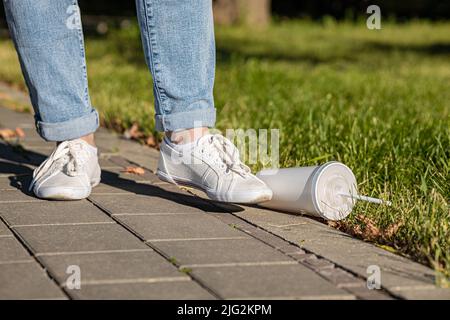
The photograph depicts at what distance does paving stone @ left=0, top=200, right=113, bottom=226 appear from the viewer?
118 inches

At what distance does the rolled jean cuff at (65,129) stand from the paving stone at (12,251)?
749mm

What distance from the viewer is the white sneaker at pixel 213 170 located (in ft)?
10.2

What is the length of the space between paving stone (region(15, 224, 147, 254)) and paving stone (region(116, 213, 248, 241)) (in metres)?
0.07

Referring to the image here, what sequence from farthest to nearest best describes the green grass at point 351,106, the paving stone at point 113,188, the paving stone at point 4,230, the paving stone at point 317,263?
the paving stone at point 113,188 → the green grass at point 351,106 → the paving stone at point 4,230 → the paving stone at point 317,263

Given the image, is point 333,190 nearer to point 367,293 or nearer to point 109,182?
point 367,293

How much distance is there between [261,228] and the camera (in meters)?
2.99

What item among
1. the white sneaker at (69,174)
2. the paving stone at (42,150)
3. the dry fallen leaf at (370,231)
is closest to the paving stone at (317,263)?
the dry fallen leaf at (370,231)

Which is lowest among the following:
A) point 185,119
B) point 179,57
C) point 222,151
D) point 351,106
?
point 351,106

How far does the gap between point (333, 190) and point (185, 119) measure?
596mm

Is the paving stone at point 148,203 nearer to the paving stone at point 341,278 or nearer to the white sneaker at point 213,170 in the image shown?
the white sneaker at point 213,170

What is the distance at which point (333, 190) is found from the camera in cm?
309

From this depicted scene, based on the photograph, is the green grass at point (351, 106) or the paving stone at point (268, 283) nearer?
the paving stone at point (268, 283)

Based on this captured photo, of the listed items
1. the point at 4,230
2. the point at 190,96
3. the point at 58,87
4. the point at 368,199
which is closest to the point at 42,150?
the point at 58,87

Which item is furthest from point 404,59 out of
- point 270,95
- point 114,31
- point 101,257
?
point 101,257
